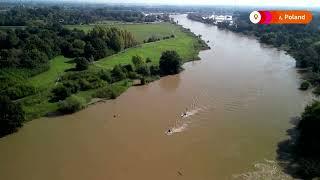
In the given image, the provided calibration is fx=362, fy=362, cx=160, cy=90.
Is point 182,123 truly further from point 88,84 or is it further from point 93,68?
point 93,68

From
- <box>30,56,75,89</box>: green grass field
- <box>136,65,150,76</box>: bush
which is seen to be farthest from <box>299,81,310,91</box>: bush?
<box>30,56,75,89</box>: green grass field

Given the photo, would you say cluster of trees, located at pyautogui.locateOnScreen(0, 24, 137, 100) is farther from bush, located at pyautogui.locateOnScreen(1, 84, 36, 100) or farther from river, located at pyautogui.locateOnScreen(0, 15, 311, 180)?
river, located at pyautogui.locateOnScreen(0, 15, 311, 180)

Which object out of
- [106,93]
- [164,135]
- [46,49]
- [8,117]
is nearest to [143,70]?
[106,93]

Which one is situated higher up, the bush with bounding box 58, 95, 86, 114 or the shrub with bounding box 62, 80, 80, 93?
the shrub with bounding box 62, 80, 80, 93

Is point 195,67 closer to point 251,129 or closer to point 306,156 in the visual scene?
point 251,129

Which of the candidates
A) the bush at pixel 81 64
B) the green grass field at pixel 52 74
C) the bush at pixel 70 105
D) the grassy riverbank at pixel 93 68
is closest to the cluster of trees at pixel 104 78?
the bush at pixel 70 105
